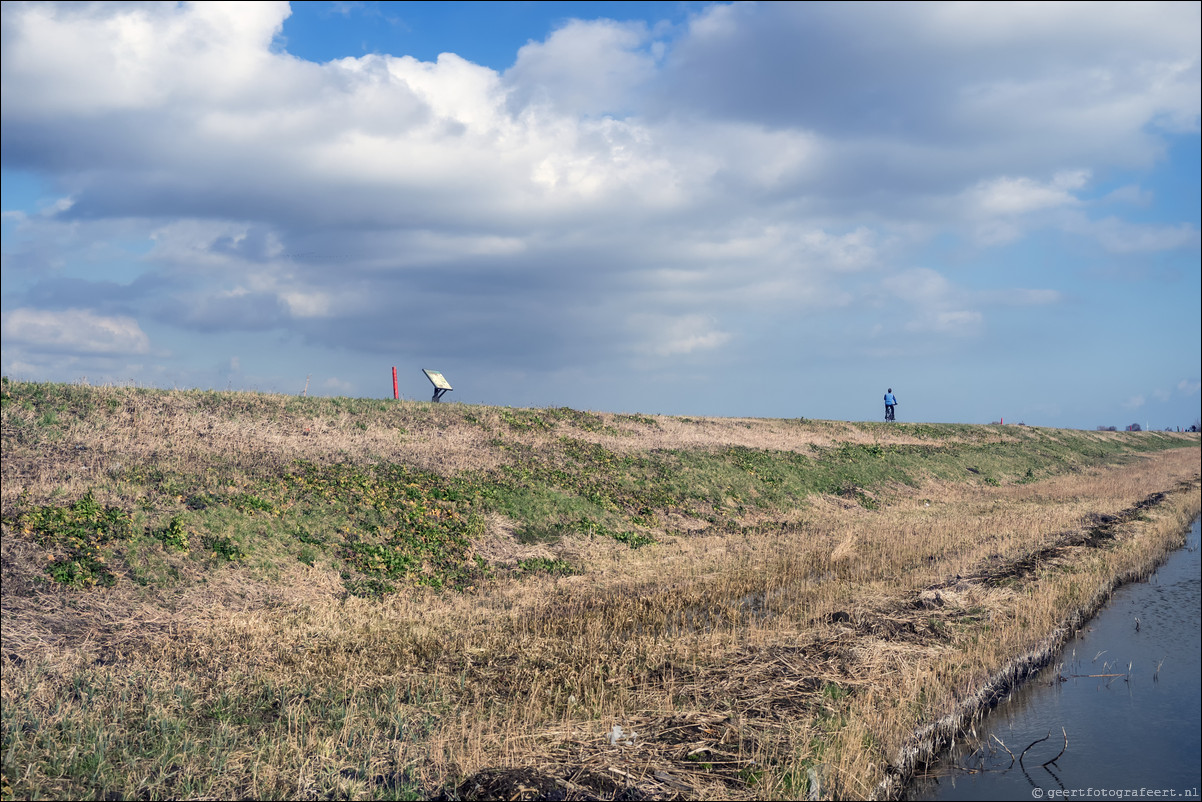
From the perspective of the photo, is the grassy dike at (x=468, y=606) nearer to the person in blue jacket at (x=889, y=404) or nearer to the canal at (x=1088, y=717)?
the canal at (x=1088, y=717)

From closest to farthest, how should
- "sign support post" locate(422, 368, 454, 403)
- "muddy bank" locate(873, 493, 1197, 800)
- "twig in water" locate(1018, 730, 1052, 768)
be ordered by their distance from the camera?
"muddy bank" locate(873, 493, 1197, 800)
"twig in water" locate(1018, 730, 1052, 768)
"sign support post" locate(422, 368, 454, 403)

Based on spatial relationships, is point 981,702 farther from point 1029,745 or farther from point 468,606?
point 468,606

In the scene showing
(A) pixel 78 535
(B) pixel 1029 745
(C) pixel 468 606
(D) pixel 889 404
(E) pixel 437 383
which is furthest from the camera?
(D) pixel 889 404

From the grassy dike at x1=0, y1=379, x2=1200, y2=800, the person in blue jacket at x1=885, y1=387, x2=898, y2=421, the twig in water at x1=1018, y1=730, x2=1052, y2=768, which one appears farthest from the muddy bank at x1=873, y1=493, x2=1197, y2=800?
the person in blue jacket at x1=885, y1=387, x2=898, y2=421

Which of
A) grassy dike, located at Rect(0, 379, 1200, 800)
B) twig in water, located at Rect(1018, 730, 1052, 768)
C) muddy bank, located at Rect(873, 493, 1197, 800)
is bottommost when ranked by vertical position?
twig in water, located at Rect(1018, 730, 1052, 768)

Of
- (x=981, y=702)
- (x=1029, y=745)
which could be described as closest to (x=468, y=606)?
(x=981, y=702)

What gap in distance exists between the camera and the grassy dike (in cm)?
921

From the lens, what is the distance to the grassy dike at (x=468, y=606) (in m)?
9.21

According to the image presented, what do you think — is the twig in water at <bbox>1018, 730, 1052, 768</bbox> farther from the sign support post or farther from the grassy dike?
the sign support post

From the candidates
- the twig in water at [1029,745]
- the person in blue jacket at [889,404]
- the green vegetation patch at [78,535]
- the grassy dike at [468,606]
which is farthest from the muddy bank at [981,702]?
A: the person in blue jacket at [889,404]

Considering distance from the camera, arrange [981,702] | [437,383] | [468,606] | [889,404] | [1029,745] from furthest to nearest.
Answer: [889,404]
[437,383]
[468,606]
[981,702]
[1029,745]

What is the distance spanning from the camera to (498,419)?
33812mm

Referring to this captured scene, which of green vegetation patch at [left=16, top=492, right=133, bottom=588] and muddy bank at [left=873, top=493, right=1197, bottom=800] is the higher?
green vegetation patch at [left=16, top=492, right=133, bottom=588]

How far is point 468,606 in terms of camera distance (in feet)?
57.6
